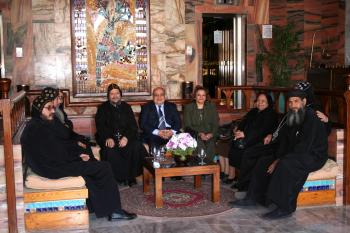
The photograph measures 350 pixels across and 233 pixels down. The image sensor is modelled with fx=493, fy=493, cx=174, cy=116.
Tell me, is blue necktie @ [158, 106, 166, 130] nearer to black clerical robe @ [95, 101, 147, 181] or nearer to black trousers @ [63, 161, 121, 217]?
black clerical robe @ [95, 101, 147, 181]

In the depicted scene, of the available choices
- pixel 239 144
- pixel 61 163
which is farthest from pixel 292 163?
pixel 61 163

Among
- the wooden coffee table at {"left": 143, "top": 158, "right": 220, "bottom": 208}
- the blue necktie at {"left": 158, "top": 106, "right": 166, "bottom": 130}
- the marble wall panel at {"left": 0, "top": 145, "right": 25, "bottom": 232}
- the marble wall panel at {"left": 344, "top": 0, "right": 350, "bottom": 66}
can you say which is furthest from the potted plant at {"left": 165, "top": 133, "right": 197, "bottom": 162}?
the marble wall panel at {"left": 344, "top": 0, "right": 350, "bottom": 66}

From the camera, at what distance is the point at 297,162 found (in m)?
4.71

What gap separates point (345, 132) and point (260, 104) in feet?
3.93

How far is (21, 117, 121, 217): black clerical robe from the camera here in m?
4.38

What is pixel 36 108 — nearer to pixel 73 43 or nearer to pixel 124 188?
pixel 124 188

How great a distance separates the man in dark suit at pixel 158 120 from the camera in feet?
20.9

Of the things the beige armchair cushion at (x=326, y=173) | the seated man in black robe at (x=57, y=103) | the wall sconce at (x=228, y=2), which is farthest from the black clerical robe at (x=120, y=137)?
the wall sconce at (x=228, y=2)

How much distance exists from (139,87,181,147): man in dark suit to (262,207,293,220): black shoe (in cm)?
202

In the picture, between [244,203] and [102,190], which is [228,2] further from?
[102,190]

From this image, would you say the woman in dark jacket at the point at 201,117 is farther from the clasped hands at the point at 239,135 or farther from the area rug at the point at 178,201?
the area rug at the point at 178,201

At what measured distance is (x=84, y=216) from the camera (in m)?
4.43

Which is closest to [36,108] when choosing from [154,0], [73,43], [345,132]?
[345,132]

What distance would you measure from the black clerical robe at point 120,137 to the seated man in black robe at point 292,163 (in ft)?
5.02
